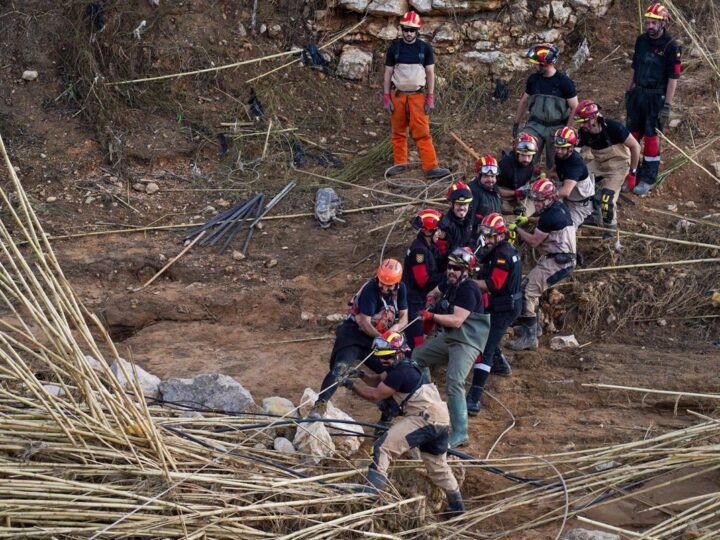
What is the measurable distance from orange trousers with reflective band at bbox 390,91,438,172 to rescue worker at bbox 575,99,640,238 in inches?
77.6

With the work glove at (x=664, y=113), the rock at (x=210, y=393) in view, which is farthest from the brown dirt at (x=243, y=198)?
the work glove at (x=664, y=113)

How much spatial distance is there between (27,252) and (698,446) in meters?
6.94

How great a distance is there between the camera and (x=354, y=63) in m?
12.8

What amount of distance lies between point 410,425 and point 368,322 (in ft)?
3.63

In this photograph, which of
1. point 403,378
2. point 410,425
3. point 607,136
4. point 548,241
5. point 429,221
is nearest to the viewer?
point 410,425

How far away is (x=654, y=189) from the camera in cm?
1048

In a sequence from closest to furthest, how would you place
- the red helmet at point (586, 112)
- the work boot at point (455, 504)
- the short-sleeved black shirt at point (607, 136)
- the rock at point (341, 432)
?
the work boot at point (455, 504) < the rock at point (341, 432) < the red helmet at point (586, 112) < the short-sleeved black shirt at point (607, 136)

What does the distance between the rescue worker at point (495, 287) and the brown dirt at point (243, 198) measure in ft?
1.17

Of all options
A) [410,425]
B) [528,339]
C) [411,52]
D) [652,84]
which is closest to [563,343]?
[528,339]

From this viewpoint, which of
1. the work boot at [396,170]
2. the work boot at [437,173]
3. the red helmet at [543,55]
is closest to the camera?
the red helmet at [543,55]

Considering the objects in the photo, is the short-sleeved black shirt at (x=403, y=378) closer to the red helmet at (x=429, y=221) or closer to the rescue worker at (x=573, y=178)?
the red helmet at (x=429, y=221)

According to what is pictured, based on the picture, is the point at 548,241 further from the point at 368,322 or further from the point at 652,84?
the point at 652,84

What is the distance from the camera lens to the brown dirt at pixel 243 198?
27.1 ft

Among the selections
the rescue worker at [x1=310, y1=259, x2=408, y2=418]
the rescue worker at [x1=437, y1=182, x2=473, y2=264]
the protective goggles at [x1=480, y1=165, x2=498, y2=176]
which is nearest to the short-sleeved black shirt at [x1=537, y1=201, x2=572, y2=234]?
the protective goggles at [x1=480, y1=165, x2=498, y2=176]
